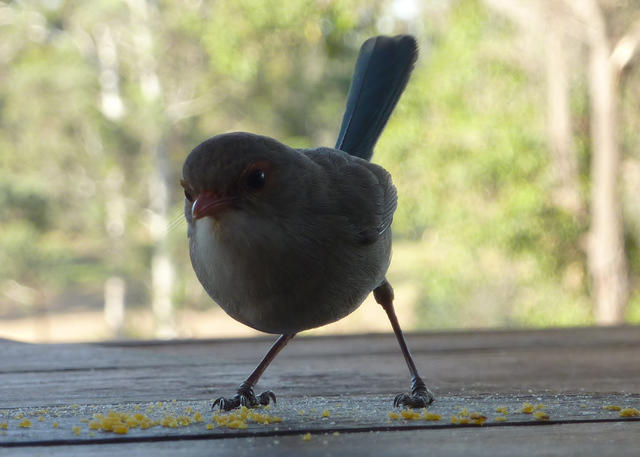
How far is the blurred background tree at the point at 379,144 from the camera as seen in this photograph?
27.2 ft

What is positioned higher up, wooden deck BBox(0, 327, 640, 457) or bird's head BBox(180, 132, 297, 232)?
bird's head BBox(180, 132, 297, 232)

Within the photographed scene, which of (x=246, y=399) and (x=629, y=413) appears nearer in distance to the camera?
(x=629, y=413)

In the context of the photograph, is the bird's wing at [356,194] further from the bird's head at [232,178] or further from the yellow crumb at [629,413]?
the yellow crumb at [629,413]

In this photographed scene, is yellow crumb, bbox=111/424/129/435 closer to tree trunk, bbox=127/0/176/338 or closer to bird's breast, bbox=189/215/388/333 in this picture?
bird's breast, bbox=189/215/388/333

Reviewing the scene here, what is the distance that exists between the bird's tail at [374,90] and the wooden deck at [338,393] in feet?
2.55

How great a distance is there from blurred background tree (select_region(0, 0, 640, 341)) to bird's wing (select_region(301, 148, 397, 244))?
0.41 meters

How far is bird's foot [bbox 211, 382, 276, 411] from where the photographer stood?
214cm

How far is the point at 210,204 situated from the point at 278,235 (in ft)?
0.63

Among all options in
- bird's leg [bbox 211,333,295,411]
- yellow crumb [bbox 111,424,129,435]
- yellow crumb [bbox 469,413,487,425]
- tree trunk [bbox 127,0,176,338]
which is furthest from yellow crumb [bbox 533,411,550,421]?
tree trunk [bbox 127,0,176,338]

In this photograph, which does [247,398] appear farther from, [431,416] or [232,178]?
[232,178]

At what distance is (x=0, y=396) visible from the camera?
2.33 meters

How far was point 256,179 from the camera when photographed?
1825 mm

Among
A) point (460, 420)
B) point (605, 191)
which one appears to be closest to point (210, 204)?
point (460, 420)

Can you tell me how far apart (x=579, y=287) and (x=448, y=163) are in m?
1.97
